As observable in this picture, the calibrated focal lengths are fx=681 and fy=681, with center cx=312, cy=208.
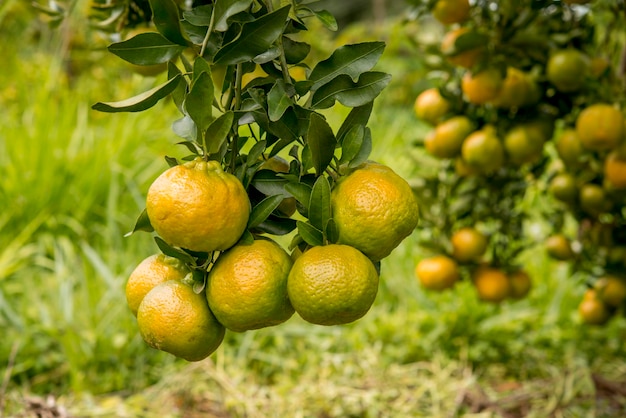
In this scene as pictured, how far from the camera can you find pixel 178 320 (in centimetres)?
62

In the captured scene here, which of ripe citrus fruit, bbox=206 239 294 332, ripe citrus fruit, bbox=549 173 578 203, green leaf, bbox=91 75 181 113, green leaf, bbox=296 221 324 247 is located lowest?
ripe citrus fruit, bbox=549 173 578 203


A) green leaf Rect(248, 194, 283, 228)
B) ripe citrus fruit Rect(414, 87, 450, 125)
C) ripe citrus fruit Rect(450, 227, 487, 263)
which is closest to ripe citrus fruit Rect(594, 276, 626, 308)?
ripe citrus fruit Rect(450, 227, 487, 263)

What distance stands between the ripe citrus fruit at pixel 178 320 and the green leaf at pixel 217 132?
134 mm

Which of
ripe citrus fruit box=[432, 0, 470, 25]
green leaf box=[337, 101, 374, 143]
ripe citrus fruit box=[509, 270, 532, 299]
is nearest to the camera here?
green leaf box=[337, 101, 374, 143]

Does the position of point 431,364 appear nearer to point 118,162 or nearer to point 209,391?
point 209,391

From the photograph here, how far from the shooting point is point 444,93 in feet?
4.45

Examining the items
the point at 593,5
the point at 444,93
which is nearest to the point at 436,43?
the point at 444,93

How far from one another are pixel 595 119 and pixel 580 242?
500mm

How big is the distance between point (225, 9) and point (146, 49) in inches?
3.4

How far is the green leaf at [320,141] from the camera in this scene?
601mm

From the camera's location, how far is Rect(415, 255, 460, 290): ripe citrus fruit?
1.50 meters

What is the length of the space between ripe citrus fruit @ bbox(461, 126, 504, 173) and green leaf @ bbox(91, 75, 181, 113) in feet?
2.64

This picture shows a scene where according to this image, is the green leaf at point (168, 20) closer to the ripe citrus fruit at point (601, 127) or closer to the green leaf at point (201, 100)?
the green leaf at point (201, 100)

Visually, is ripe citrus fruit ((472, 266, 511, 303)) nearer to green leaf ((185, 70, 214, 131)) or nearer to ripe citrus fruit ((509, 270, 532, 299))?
ripe citrus fruit ((509, 270, 532, 299))
